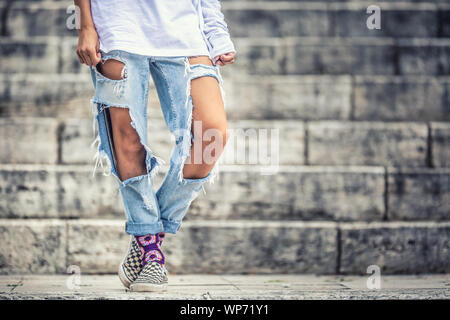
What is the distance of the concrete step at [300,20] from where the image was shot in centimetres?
560

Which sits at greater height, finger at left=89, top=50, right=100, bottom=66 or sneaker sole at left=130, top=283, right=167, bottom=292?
finger at left=89, top=50, right=100, bottom=66

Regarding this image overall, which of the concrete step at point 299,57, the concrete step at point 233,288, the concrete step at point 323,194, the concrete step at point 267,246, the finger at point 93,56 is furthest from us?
the concrete step at point 299,57

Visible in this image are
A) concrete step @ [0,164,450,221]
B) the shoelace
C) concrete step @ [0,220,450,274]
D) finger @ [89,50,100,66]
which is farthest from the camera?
concrete step @ [0,164,450,221]

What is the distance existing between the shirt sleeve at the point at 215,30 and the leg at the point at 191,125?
0.26 ft

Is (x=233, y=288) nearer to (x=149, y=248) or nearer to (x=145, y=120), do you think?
(x=149, y=248)

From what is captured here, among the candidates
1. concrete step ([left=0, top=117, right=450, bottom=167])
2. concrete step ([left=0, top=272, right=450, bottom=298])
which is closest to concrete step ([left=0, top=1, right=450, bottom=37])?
concrete step ([left=0, top=117, right=450, bottom=167])

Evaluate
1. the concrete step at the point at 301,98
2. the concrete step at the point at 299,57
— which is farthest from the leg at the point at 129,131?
the concrete step at the point at 299,57

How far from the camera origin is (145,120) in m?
2.97

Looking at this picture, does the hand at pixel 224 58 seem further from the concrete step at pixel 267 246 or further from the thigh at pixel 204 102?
the concrete step at pixel 267 246

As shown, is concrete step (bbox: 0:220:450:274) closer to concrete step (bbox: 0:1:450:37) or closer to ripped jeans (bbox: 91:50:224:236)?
ripped jeans (bbox: 91:50:224:236)

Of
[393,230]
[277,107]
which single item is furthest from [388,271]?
[277,107]

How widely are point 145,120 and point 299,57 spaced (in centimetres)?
251

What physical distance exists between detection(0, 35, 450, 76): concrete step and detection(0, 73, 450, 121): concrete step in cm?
36

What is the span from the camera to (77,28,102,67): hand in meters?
2.80
